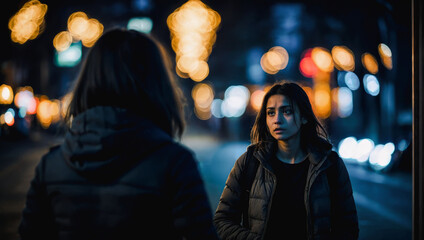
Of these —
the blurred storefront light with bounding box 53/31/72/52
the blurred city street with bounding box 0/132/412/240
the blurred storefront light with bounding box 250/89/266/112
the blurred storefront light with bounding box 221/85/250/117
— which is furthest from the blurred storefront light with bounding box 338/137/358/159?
the blurred storefront light with bounding box 53/31/72/52

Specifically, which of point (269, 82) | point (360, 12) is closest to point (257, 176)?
point (360, 12)

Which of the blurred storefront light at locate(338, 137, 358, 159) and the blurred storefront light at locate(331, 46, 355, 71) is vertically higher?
the blurred storefront light at locate(331, 46, 355, 71)

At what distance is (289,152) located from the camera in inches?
104

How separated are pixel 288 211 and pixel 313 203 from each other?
17cm

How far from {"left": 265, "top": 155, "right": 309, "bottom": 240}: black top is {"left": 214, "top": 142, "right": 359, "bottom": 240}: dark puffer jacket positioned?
51mm

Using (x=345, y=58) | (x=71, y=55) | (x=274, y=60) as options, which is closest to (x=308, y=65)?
(x=345, y=58)

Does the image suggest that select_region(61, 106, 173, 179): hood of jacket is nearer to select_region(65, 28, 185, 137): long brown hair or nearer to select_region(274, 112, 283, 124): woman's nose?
select_region(65, 28, 185, 137): long brown hair

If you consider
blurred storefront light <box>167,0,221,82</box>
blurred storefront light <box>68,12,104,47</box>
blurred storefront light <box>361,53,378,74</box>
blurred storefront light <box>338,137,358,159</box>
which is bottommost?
blurred storefront light <box>338,137,358,159</box>

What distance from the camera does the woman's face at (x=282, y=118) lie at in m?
2.63

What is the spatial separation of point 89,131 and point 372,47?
1414 cm

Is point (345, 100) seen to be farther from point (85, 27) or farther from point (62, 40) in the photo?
point (62, 40)

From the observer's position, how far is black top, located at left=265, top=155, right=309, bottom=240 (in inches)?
91.6

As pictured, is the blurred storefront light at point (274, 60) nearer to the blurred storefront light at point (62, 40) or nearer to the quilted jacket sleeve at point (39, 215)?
the blurred storefront light at point (62, 40)

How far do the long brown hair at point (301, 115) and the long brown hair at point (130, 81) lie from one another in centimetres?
122
